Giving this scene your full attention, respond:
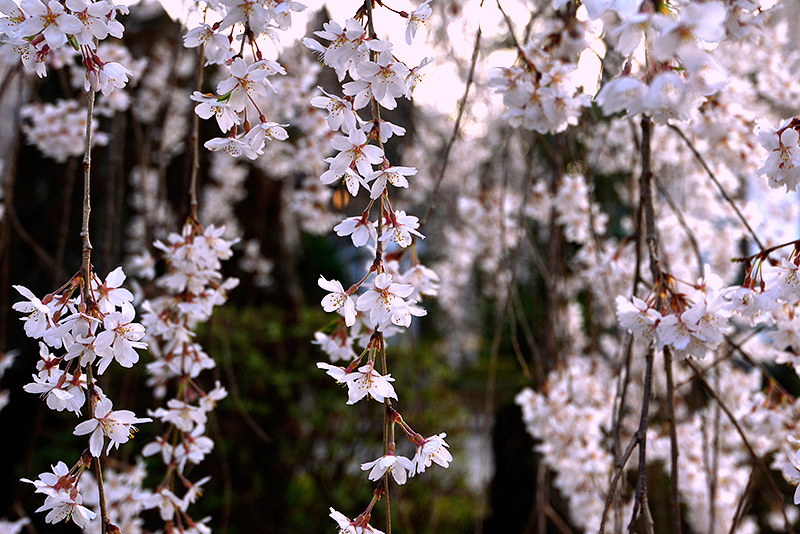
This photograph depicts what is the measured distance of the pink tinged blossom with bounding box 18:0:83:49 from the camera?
658 mm

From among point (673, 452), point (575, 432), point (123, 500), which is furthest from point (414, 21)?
point (575, 432)

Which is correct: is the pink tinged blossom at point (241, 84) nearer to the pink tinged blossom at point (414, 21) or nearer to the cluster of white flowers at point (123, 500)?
the pink tinged blossom at point (414, 21)

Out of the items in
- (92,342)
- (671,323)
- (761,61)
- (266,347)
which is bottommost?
(92,342)

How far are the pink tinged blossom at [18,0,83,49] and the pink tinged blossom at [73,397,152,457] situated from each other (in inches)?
16.9

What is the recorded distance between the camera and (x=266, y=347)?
2.79 m

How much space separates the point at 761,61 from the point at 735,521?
1.80 metres

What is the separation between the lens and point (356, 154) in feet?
2.33

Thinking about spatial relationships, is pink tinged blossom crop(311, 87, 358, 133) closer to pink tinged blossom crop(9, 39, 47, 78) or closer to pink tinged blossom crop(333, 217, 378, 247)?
pink tinged blossom crop(333, 217, 378, 247)

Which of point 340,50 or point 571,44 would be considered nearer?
point 340,50

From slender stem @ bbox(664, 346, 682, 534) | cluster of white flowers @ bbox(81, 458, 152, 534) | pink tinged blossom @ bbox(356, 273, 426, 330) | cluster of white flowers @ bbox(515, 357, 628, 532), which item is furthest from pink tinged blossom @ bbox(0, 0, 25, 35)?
cluster of white flowers @ bbox(515, 357, 628, 532)

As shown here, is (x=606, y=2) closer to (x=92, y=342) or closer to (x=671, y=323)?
(x=671, y=323)

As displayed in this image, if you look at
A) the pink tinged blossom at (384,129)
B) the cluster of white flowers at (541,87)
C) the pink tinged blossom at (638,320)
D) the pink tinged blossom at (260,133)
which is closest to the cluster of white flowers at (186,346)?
the pink tinged blossom at (260,133)

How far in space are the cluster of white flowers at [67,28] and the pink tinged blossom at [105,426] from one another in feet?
1.31

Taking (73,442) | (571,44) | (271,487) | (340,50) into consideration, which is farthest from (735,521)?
(73,442)
